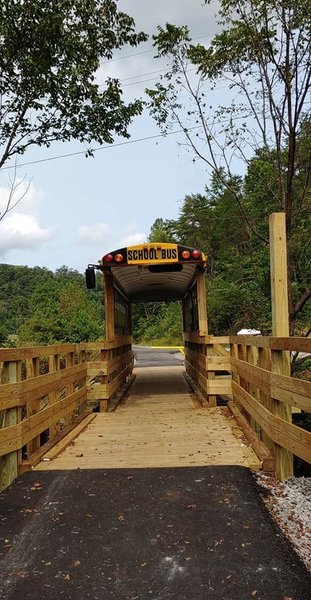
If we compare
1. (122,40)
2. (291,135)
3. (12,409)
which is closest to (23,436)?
(12,409)

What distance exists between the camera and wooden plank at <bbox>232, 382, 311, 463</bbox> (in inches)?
131

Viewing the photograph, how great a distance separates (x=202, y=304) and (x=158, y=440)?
3440 millimetres

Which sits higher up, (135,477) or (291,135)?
(291,135)

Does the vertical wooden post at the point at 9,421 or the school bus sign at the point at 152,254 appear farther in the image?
the school bus sign at the point at 152,254

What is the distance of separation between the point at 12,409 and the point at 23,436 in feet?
1.03

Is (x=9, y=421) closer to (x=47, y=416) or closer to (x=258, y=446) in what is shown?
(x=47, y=416)

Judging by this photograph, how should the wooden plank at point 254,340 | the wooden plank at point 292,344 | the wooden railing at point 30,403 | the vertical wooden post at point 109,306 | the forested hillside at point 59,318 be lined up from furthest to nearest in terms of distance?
the forested hillside at point 59,318 < the vertical wooden post at point 109,306 < the wooden plank at point 254,340 < the wooden railing at point 30,403 < the wooden plank at point 292,344

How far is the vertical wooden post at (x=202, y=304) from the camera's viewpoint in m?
8.37

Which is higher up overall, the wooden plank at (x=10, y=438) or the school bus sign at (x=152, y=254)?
the school bus sign at (x=152, y=254)

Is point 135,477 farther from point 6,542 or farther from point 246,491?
point 6,542

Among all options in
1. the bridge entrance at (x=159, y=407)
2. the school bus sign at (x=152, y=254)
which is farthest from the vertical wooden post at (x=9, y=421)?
the school bus sign at (x=152, y=254)

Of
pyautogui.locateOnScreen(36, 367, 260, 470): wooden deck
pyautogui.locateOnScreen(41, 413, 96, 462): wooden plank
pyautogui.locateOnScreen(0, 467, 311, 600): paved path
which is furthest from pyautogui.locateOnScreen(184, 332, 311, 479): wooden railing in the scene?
pyautogui.locateOnScreen(41, 413, 96, 462): wooden plank

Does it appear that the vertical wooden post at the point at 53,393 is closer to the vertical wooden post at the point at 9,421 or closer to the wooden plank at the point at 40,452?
the wooden plank at the point at 40,452

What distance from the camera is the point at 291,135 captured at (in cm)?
800
